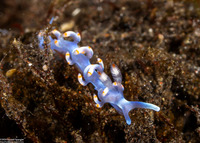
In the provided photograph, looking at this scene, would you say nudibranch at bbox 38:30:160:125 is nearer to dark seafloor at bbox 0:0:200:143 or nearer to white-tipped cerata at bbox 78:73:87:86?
white-tipped cerata at bbox 78:73:87:86

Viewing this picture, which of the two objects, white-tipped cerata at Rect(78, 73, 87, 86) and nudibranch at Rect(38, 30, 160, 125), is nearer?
nudibranch at Rect(38, 30, 160, 125)

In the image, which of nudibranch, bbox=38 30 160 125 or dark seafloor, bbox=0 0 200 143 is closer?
nudibranch, bbox=38 30 160 125

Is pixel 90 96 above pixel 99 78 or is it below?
below

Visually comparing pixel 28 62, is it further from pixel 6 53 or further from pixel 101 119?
pixel 101 119

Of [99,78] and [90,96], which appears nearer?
[99,78]

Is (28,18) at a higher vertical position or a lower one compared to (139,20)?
higher

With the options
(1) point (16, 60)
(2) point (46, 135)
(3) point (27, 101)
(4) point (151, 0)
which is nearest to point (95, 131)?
(2) point (46, 135)

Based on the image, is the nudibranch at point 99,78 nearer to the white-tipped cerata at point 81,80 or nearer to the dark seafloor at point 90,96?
the white-tipped cerata at point 81,80

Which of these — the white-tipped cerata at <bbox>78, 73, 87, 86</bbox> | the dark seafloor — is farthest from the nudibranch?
the dark seafloor
